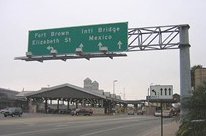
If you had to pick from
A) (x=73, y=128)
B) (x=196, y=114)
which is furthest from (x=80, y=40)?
(x=196, y=114)

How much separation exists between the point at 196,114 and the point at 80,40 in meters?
18.2

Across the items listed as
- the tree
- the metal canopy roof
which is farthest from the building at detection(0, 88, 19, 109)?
the tree

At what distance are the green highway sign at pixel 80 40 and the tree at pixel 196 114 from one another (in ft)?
48.7

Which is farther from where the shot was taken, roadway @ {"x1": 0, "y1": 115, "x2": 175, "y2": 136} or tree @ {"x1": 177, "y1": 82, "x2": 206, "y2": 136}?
roadway @ {"x1": 0, "y1": 115, "x2": 175, "y2": 136}

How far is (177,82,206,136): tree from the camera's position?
57.3 ft

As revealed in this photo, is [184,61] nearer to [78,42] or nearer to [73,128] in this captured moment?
[78,42]

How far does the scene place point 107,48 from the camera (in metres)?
34.1

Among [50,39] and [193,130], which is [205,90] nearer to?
[193,130]

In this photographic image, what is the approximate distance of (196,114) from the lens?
1858 cm

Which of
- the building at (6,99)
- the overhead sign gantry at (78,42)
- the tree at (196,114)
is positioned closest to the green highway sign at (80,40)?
the overhead sign gantry at (78,42)

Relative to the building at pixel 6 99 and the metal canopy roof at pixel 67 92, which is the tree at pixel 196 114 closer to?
the metal canopy roof at pixel 67 92

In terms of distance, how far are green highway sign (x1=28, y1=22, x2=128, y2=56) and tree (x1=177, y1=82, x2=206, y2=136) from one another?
48.7ft

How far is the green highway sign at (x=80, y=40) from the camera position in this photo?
112 feet

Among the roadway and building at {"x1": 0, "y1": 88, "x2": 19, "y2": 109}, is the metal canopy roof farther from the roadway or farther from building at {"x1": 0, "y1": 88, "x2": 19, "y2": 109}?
the roadway
